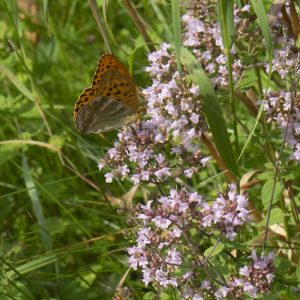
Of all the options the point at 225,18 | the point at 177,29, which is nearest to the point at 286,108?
the point at 225,18

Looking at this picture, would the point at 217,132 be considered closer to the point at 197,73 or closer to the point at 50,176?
the point at 197,73

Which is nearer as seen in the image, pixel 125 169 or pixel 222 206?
pixel 222 206

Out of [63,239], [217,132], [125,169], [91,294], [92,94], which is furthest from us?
[63,239]

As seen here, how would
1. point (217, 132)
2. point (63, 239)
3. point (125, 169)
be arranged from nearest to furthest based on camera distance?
point (217, 132), point (125, 169), point (63, 239)

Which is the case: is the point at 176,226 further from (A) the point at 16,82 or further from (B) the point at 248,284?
(A) the point at 16,82

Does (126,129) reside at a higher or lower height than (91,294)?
higher

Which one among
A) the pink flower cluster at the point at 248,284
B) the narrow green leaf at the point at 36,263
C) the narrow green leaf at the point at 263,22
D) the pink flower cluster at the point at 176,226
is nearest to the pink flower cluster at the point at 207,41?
the narrow green leaf at the point at 263,22

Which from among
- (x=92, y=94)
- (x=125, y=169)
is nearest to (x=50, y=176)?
(x=92, y=94)

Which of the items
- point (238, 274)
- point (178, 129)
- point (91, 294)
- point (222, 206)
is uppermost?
point (178, 129)
